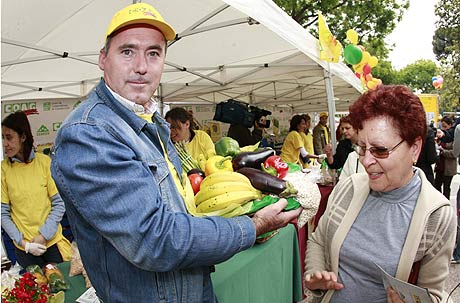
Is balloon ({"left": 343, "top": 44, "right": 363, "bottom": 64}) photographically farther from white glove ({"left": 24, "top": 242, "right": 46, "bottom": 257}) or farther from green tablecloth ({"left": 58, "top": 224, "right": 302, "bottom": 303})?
white glove ({"left": 24, "top": 242, "right": 46, "bottom": 257})

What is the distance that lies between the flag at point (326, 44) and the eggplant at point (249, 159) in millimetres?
3387

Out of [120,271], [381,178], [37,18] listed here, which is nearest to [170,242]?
[120,271]

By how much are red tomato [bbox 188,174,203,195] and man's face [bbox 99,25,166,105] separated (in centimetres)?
53

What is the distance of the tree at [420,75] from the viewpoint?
77.1 metres

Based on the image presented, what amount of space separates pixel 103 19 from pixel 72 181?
3.39 m

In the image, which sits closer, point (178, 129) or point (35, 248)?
point (35, 248)

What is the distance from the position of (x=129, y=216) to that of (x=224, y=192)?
0.49 m

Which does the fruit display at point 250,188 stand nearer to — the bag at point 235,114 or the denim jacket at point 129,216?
the denim jacket at point 129,216

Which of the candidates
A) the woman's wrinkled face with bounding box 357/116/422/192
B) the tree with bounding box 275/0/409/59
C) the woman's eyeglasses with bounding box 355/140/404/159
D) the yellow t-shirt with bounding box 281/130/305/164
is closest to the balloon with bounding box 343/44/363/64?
the yellow t-shirt with bounding box 281/130/305/164

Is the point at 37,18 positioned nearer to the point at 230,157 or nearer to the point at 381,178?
the point at 230,157

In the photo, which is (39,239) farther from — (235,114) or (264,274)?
(235,114)

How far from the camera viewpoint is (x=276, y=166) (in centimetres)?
173

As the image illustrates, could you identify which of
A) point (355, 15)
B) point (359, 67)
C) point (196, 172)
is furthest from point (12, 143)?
point (355, 15)

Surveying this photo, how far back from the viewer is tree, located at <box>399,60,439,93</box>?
253 feet
